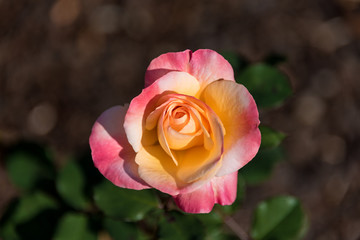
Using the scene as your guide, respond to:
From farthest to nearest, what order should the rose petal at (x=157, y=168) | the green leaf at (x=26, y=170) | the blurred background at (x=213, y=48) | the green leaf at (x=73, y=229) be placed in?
1. the blurred background at (x=213, y=48)
2. the green leaf at (x=26, y=170)
3. the green leaf at (x=73, y=229)
4. the rose petal at (x=157, y=168)

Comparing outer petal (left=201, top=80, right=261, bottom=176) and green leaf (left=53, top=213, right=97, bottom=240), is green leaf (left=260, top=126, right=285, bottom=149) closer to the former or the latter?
outer petal (left=201, top=80, right=261, bottom=176)

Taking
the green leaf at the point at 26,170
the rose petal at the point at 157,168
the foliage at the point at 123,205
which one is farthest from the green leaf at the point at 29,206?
the rose petal at the point at 157,168

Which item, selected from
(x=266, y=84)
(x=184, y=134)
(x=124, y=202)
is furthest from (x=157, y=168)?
(x=266, y=84)

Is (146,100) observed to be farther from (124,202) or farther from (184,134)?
(124,202)

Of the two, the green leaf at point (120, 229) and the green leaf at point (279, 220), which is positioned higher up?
the green leaf at point (120, 229)

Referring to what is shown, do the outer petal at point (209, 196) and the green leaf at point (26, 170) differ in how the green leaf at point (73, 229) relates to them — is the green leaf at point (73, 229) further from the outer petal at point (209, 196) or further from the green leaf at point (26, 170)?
the outer petal at point (209, 196)

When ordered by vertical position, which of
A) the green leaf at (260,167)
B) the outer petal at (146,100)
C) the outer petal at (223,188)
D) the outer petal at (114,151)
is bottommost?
the green leaf at (260,167)

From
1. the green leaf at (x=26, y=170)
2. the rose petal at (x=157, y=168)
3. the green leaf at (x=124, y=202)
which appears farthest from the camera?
the green leaf at (x=26, y=170)
